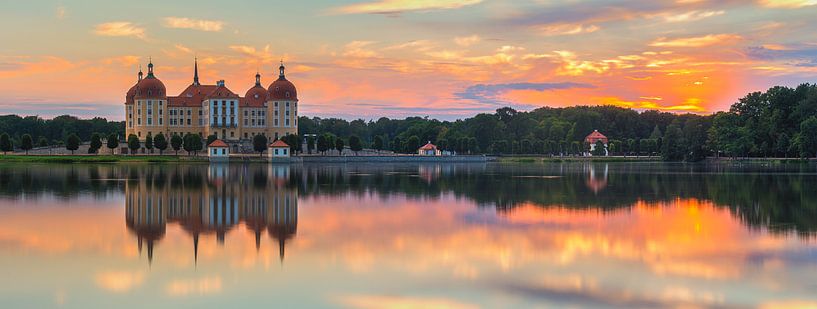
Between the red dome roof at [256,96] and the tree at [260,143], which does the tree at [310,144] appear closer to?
the tree at [260,143]

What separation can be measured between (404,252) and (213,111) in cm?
7255

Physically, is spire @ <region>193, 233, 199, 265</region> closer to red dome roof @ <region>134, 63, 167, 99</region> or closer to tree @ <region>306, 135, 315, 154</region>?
tree @ <region>306, 135, 315, 154</region>

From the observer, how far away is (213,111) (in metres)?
83.6

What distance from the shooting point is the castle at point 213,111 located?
272 ft

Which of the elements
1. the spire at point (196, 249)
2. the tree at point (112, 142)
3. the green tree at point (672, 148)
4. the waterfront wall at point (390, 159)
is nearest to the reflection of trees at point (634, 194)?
the spire at point (196, 249)

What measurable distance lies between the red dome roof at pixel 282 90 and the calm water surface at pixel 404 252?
6192 cm

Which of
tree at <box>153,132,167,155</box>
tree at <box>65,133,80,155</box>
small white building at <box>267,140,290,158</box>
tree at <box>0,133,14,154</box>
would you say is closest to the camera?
tree at <box>0,133,14,154</box>

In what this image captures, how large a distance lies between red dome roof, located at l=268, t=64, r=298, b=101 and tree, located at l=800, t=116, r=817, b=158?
47.7 meters

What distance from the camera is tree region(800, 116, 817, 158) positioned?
65500 mm

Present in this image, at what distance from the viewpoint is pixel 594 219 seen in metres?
19.1

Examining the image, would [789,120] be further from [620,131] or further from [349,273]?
[349,273]

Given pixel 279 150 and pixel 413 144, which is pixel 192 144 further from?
pixel 413 144

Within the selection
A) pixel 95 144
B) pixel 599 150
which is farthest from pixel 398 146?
pixel 95 144

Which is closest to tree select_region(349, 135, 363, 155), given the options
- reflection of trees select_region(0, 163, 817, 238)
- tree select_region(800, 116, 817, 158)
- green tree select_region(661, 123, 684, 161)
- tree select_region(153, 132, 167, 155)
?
tree select_region(153, 132, 167, 155)
